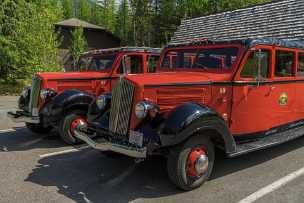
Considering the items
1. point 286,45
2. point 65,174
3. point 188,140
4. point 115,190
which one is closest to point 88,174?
point 65,174

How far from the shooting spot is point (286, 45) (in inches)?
256

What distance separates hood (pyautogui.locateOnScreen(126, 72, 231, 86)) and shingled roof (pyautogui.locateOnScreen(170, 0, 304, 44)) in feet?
21.7

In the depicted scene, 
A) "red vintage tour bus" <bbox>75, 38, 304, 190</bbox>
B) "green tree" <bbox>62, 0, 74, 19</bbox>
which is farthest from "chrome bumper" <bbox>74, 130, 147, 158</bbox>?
"green tree" <bbox>62, 0, 74, 19</bbox>

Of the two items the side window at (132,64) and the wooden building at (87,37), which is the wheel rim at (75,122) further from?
the wooden building at (87,37)

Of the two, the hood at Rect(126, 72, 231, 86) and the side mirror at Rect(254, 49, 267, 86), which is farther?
the side mirror at Rect(254, 49, 267, 86)

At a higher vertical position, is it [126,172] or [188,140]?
[188,140]

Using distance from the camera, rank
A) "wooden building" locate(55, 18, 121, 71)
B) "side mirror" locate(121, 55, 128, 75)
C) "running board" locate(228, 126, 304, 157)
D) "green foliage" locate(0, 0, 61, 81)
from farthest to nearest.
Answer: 1. "wooden building" locate(55, 18, 121, 71)
2. "green foliage" locate(0, 0, 61, 81)
3. "side mirror" locate(121, 55, 128, 75)
4. "running board" locate(228, 126, 304, 157)

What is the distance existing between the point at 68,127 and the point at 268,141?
379 cm

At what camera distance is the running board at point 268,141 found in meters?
5.37

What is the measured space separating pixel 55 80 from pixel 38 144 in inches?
55.9

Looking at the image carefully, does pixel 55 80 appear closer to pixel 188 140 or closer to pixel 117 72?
pixel 117 72

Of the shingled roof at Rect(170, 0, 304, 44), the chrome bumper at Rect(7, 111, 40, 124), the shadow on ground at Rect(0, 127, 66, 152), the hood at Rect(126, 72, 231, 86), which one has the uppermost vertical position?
the shingled roof at Rect(170, 0, 304, 44)

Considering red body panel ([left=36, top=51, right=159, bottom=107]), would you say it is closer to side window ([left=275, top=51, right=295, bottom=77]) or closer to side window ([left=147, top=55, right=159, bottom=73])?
side window ([left=147, top=55, right=159, bottom=73])

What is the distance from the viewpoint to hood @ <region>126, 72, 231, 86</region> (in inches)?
198
